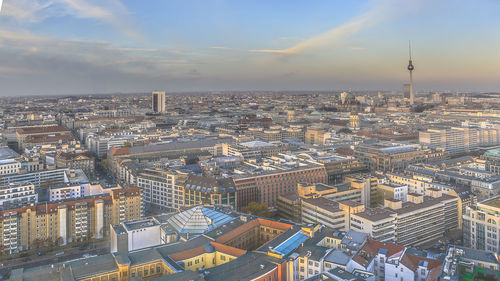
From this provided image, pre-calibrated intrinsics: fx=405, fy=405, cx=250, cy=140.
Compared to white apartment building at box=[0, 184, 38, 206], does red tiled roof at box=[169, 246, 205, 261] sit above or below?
below

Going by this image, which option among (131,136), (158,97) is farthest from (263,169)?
(158,97)

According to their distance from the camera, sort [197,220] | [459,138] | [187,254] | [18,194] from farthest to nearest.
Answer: [459,138] < [18,194] < [197,220] < [187,254]

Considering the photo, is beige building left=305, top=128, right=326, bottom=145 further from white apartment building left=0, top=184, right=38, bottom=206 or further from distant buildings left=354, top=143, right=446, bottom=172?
white apartment building left=0, top=184, right=38, bottom=206

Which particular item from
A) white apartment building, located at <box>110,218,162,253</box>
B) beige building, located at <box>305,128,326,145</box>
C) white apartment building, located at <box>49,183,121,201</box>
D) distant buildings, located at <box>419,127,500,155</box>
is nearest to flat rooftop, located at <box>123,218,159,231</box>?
white apartment building, located at <box>110,218,162,253</box>

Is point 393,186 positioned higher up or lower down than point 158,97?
lower down

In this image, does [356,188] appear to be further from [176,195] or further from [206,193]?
[176,195]

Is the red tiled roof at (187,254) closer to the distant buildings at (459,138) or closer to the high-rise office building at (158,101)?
the distant buildings at (459,138)

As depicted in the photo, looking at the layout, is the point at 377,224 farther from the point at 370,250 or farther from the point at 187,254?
the point at 187,254

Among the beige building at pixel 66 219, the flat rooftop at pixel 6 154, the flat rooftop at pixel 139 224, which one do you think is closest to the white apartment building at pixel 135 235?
the flat rooftop at pixel 139 224

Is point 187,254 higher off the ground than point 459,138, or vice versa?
point 459,138

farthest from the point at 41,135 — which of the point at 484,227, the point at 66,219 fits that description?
the point at 484,227

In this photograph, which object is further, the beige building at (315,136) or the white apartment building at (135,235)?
the beige building at (315,136)
